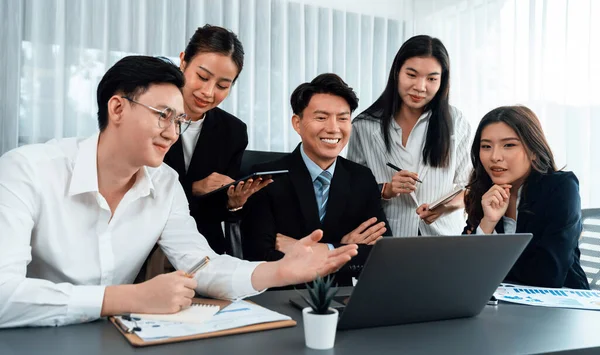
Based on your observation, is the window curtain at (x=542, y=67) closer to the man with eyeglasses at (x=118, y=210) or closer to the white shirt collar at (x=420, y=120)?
the white shirt collar at (x=420, y=120)

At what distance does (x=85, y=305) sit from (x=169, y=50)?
2819 mm

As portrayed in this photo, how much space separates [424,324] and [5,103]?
2976mm

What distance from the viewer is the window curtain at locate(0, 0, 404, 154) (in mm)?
3207

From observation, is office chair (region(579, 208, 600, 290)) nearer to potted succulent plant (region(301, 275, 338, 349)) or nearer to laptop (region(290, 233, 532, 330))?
laptop (region(290, 233, 532, 330))

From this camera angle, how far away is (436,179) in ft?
7.56

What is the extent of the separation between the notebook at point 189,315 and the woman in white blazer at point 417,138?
1.21m

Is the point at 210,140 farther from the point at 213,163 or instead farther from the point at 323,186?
the point at 323,186

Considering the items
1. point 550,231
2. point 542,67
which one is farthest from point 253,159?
point 542,67

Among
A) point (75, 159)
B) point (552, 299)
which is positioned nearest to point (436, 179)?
point (552, 299)

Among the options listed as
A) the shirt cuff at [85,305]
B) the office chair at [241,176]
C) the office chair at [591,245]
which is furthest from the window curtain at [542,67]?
the shirt cuff at [85,305]

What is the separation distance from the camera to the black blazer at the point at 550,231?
164 cm

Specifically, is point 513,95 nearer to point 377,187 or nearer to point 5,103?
point 377,187

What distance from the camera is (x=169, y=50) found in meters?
3.58

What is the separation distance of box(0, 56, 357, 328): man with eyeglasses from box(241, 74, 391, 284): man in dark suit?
1.39ft
